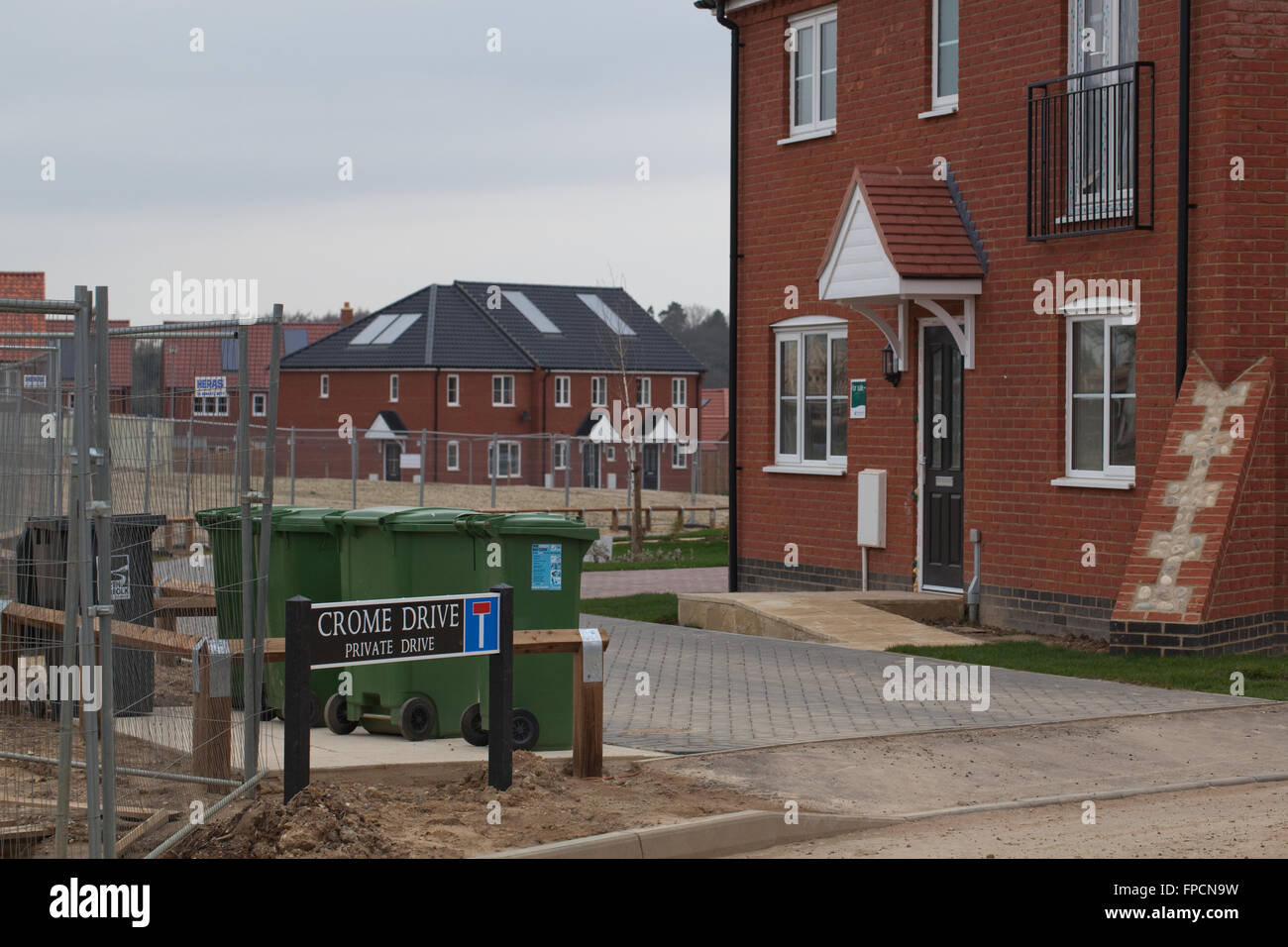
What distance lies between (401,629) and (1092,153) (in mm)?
10021

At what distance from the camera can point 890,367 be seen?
17.6 meters

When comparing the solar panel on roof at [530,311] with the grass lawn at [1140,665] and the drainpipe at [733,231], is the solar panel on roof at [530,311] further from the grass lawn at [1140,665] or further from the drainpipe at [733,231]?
the grass lawn at [1140,665]

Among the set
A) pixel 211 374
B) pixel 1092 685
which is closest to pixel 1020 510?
pixel 1092 685

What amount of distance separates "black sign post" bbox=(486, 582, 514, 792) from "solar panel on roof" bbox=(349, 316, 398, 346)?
6287 cm

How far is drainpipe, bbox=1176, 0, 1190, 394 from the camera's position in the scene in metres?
14.2

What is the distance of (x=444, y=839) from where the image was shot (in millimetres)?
7180

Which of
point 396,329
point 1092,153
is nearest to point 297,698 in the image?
point 1092,153

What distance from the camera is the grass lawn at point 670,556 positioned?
26.2 meters

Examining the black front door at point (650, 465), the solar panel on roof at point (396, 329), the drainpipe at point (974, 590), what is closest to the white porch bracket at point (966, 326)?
the drainpipe at point (974, 590)

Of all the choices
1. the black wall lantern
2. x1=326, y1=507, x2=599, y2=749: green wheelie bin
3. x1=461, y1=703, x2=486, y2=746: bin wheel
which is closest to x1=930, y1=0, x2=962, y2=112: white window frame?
the black wall lantern
